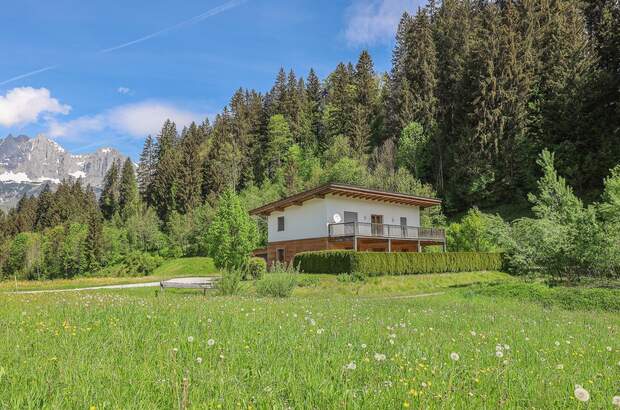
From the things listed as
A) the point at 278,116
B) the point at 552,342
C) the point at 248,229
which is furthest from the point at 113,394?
the point at 278,116

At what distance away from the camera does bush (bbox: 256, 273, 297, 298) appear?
1510 cm

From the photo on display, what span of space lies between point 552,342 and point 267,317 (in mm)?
4401

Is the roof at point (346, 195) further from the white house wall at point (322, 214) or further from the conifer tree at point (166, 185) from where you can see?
the conifer tree at point (166, 185)

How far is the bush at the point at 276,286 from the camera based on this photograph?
1510cm

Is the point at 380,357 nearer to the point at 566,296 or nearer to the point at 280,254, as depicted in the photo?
the point at 566,296

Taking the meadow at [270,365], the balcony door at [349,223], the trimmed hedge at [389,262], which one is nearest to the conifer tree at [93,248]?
the trimmed hedge at [389,262]

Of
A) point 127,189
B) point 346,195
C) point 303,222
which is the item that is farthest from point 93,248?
point 346,195

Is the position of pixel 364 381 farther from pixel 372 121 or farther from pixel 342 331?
pixel 372 121

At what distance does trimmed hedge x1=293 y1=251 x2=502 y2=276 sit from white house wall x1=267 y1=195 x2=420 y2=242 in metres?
4.40

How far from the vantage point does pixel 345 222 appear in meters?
31.7

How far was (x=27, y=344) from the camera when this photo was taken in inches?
169

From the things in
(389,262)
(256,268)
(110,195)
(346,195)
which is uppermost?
(110,195)

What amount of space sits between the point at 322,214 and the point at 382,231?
16.9 feet

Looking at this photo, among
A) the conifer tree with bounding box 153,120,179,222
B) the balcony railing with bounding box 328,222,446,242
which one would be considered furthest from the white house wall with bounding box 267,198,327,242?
the conifer tree with bounding box 153,120,179,222
